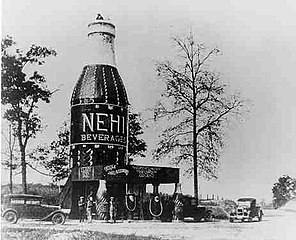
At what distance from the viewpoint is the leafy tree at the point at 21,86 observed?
83.8 inches

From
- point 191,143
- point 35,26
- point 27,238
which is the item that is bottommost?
point 27,238

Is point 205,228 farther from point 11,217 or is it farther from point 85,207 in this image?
point 11,217

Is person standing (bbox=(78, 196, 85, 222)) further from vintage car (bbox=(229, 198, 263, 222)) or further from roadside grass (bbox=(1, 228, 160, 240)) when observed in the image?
vintage car (bbox=(229, 198, 263, 222))

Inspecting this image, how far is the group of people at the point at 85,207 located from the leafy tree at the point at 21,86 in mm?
238

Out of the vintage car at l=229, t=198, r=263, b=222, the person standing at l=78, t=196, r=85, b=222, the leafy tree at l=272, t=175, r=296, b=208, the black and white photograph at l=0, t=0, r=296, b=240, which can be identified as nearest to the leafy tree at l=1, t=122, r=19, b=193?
the black and white photograph at l=0, t=0, r=296, b=240

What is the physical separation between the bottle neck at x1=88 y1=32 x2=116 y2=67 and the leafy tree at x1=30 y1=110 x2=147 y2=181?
0.61ft

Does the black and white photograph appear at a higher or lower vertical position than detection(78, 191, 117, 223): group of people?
higher

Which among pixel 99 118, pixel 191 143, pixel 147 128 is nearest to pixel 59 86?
pixel 99 118

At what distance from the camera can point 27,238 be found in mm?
2066

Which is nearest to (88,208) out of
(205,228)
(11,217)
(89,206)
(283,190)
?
(89,206)

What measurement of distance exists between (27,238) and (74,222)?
0.49ft

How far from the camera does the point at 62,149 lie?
210cm

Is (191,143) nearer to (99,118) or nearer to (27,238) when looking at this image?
(99,118)

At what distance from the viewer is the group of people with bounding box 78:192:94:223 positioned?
207cm
